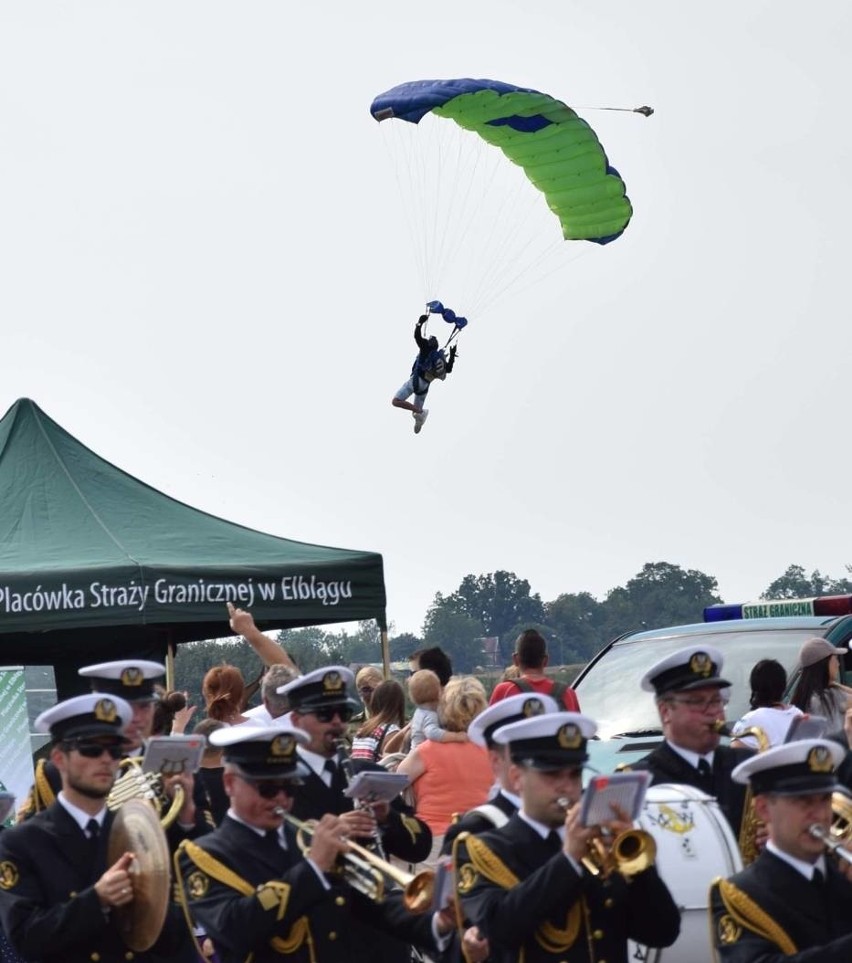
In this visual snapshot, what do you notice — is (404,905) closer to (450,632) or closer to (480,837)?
(480,837)

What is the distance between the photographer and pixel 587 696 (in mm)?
12609

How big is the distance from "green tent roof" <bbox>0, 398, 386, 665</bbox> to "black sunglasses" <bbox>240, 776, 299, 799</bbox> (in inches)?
306

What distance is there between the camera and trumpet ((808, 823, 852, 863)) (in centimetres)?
591

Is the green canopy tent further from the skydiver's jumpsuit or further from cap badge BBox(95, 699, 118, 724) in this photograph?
cap badge BBox(95, 699, 118, 724)

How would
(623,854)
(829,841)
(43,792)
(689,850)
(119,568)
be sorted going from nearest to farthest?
(829,841) → (623,854) → (689,850) → (43,792) → (119,568)

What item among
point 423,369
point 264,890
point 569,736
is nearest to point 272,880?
point 264,890

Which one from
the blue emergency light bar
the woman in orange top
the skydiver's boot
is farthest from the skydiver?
the woman in orange top

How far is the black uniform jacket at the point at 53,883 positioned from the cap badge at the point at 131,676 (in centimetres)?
130

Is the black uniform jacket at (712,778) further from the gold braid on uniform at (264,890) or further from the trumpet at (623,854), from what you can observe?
the trumpet at (623,854)

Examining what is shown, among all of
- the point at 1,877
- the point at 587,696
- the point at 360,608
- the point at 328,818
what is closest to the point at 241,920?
the point at 328,818

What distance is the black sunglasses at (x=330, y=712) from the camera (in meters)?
7.79

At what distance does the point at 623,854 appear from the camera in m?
6.22

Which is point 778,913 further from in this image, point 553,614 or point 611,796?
point 553,614

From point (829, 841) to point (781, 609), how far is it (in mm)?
7908
